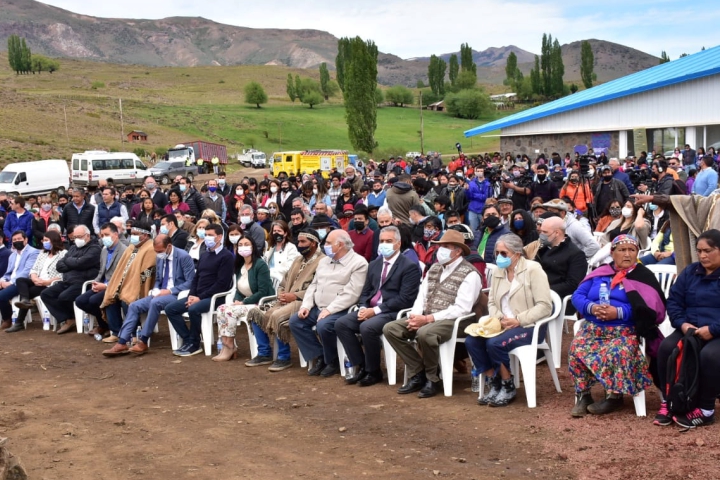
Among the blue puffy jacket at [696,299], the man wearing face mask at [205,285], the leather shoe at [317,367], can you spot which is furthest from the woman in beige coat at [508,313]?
the man wearing face mask at [205,285]

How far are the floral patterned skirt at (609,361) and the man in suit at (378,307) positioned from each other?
2.06m

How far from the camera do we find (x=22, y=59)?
5871 inches

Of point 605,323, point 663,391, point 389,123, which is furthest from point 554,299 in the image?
point 389,123

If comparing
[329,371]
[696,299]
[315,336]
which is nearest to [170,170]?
[315,336]

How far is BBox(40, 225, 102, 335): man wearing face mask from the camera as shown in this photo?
11625 millimetres

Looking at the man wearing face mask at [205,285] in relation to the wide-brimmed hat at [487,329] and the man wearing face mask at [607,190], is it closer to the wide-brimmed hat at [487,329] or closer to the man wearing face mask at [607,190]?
the wide-brimmed hat at [487,329]

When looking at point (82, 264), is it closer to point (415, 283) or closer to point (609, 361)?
point (415, 283)

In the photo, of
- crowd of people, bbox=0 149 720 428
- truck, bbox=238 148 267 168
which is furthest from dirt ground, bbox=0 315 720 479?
truck, bbox=238 148 267 168

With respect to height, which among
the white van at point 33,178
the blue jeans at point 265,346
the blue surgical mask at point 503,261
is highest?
the white van at point 33,178

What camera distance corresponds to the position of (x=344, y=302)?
848 centimetres

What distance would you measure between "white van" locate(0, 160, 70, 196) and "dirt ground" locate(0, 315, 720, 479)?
1148 inches

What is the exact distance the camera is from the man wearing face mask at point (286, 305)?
29.3ft

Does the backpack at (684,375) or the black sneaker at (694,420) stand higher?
the backpack at (684,375)

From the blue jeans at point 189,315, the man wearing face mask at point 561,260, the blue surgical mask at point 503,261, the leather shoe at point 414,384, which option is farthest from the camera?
the blue jeans at point 189,315
